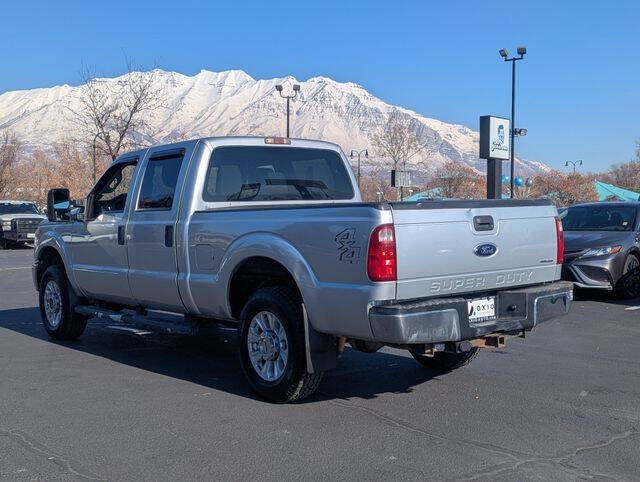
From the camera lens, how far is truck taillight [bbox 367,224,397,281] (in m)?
5.01

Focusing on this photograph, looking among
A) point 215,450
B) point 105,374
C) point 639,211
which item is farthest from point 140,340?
point 639,211

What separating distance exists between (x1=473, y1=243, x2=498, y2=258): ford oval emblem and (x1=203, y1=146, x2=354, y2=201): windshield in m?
2.27

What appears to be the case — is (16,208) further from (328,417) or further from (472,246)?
(472,246)

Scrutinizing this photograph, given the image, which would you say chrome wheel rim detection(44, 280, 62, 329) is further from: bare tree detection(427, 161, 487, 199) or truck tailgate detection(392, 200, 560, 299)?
bare tree detection(427, 161, 487, 199)

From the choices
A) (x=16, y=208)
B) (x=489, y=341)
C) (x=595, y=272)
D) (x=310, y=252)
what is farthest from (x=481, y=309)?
(x=16, y=208)

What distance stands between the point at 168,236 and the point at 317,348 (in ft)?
6.76

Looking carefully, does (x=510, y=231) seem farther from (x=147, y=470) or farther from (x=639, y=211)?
(x=639, y=211)

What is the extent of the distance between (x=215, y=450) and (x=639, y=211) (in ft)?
34.0

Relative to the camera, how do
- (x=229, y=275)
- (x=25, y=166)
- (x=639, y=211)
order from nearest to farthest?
(x=229, y=275) < (x=639, y=211) < (x=25, y=166)

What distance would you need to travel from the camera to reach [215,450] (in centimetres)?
486

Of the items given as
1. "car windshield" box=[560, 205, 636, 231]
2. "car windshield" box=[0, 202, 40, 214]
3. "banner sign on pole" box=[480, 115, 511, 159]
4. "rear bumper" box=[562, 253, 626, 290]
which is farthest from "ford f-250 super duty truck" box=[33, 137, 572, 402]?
"car windshield" box=[0, 202, 40, 214]

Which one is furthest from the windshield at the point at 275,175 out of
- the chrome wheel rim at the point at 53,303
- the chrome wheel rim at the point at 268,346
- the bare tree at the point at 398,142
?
the bare tree at the point at 398,142

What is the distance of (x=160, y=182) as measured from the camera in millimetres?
7246

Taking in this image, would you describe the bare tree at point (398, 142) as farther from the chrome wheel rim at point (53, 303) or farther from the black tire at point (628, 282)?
the chrome wheel rim at point (53, 303)
